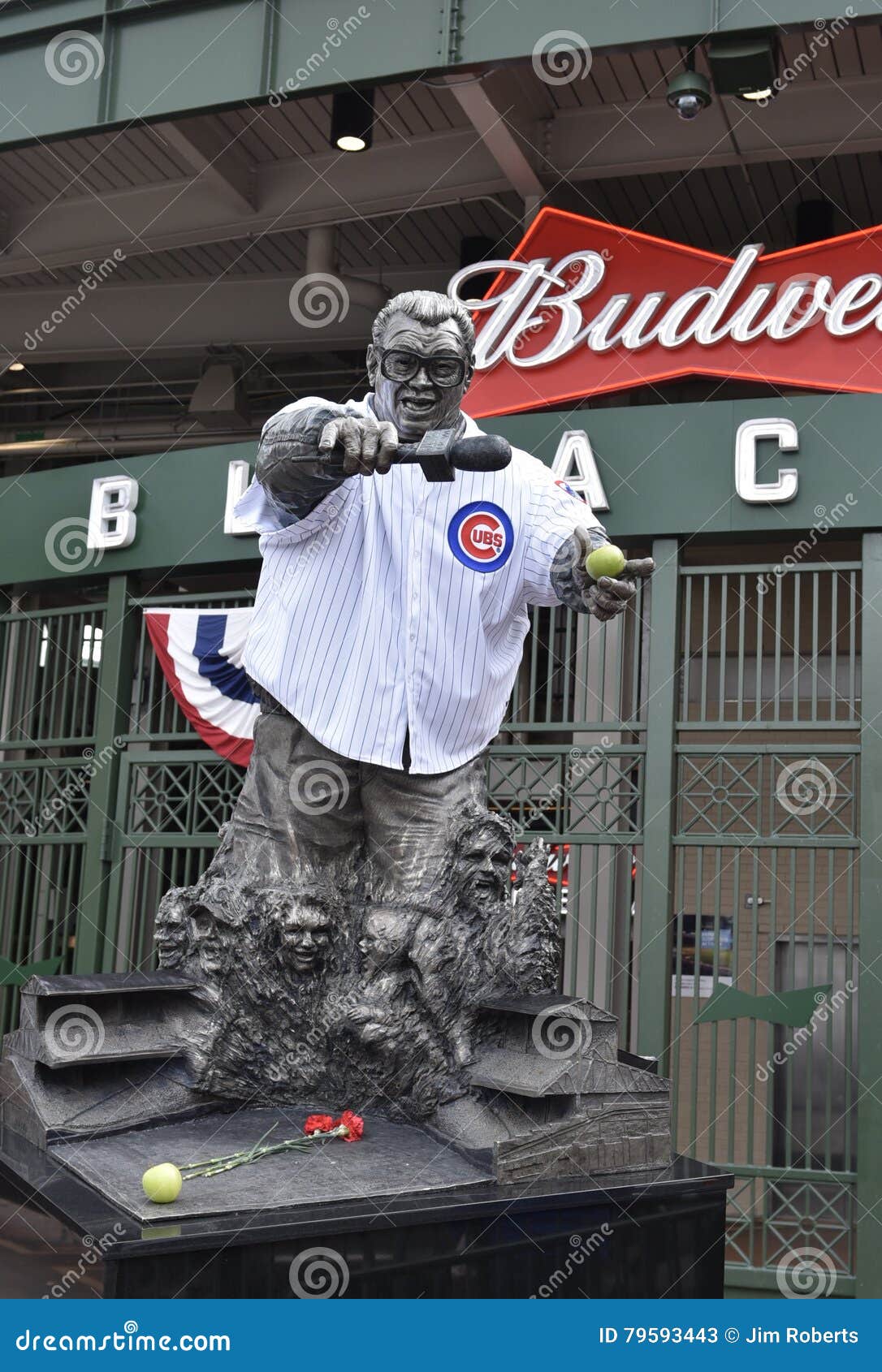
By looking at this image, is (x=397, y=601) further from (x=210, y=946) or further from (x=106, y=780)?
(x=106, y=780)

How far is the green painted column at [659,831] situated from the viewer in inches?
310

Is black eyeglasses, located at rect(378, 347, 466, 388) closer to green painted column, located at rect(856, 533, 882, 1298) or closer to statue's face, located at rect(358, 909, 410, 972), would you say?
statue's face, located at rect(358, 909, 410, 972)

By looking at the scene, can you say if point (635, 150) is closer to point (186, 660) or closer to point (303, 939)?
point (186, 660)

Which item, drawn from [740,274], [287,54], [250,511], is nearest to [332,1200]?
[250,511]

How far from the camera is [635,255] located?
8.98 meters

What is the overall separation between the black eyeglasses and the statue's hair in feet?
0.25

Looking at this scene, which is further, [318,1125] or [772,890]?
[772,890]
